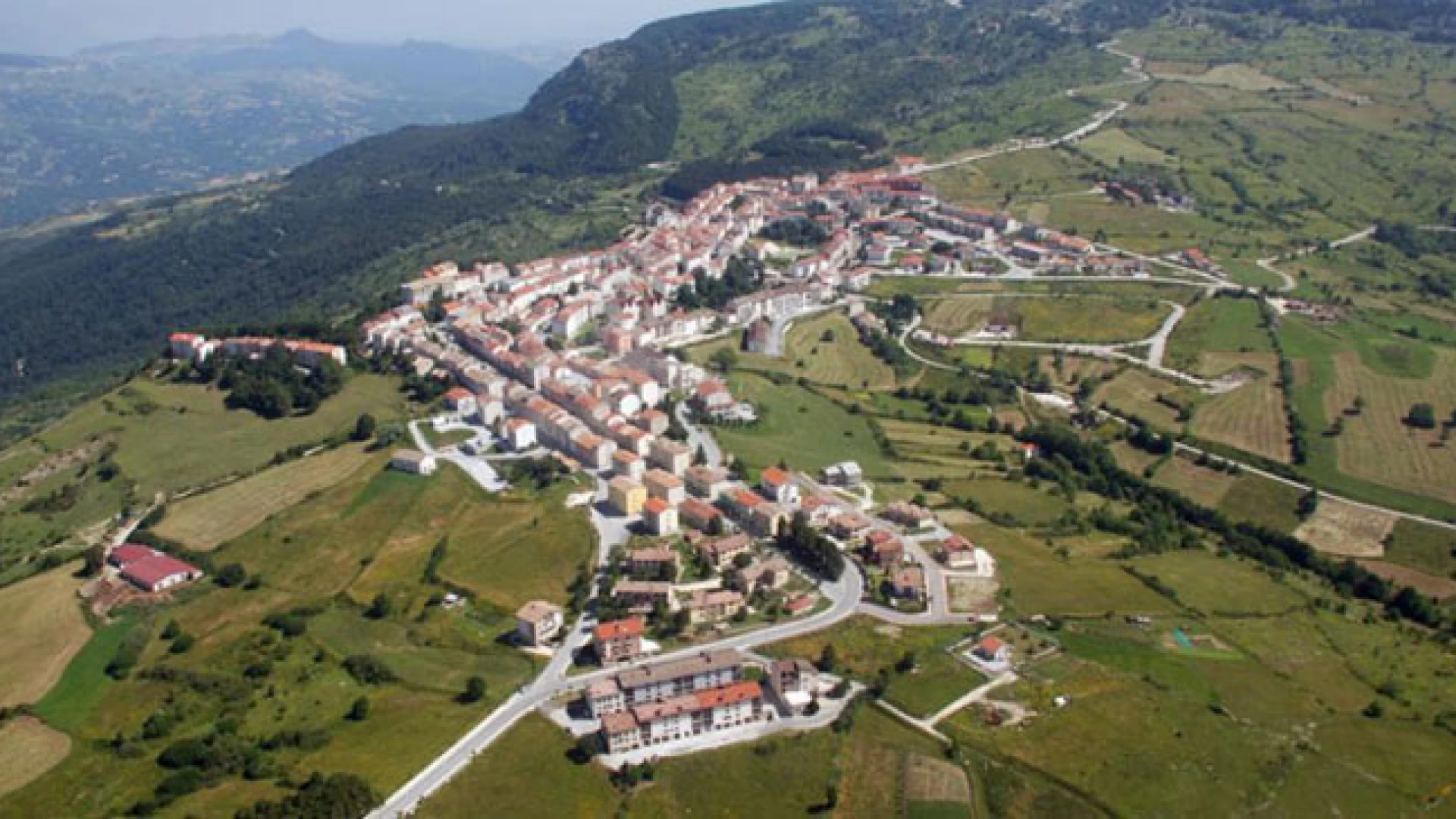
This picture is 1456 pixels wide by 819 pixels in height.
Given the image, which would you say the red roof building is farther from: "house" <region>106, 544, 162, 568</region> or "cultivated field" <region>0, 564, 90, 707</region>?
"cultivated field" <region>0, 564, 90, 707</region>

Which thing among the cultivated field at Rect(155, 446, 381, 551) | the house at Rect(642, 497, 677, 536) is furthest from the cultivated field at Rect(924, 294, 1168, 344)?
the cultivated field at Rect(155, 446, 381, 551)

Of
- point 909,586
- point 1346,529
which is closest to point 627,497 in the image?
point 909,586

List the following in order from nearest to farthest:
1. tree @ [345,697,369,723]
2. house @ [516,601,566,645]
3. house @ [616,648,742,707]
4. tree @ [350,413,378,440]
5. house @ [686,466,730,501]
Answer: tree @ [345,697,369,723] → house @ [616,648,742,707] → house @ [516,601,566,645] → house @ [686,466,730,501] → tree @ [350,413,378,440]

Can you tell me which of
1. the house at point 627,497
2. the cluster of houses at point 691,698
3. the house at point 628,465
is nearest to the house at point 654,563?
the house at point 627,497

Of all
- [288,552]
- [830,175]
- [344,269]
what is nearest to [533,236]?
[344,269]

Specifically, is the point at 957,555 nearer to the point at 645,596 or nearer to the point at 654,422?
the point at 645,596

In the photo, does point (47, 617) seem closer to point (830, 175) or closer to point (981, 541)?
point (981, 541)
